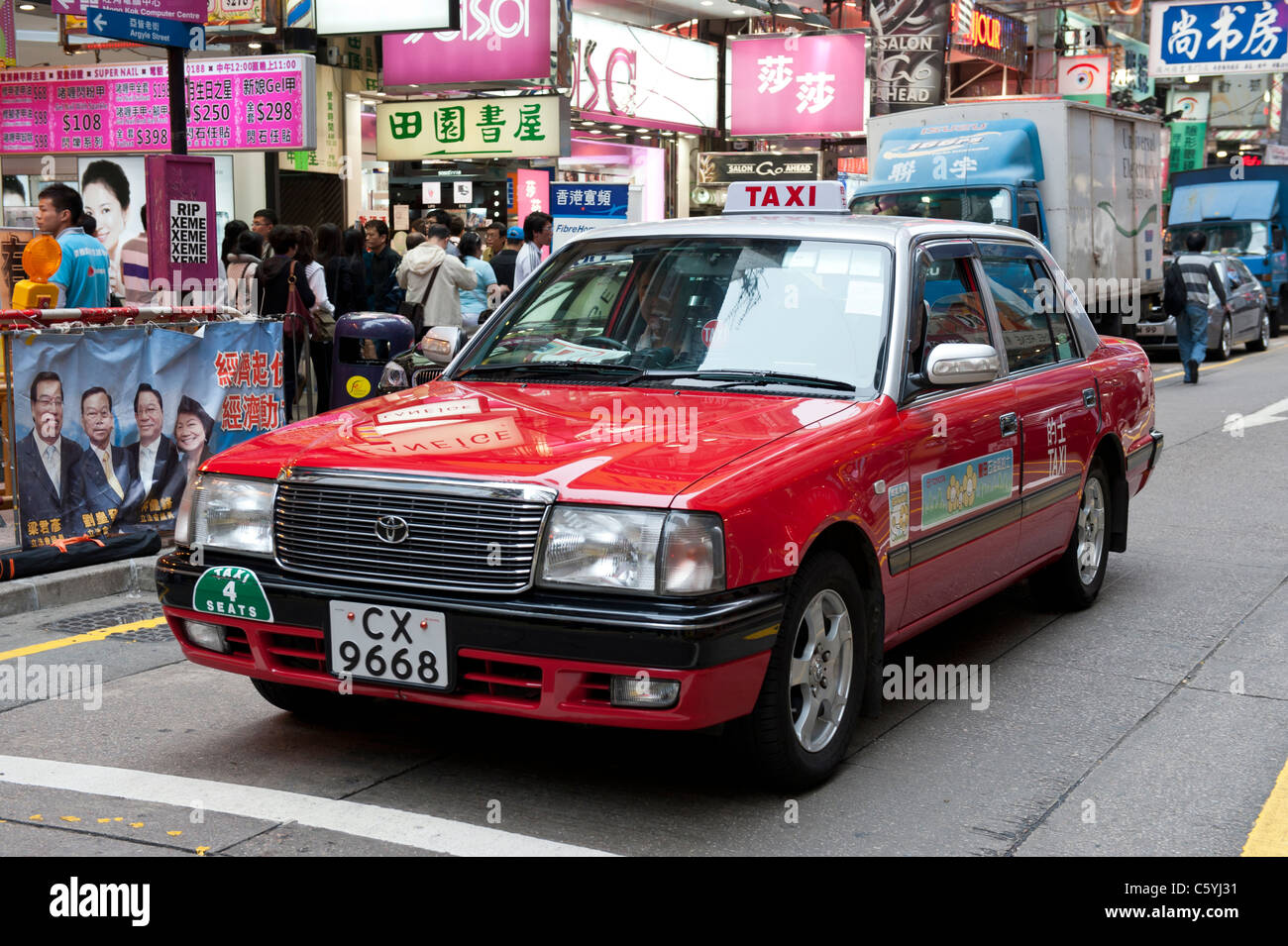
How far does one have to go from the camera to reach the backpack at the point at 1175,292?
56.9 ft

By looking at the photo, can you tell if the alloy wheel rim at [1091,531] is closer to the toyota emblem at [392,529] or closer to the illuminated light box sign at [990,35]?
the toyota emblem at [392,529]

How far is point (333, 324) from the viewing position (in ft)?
37.7

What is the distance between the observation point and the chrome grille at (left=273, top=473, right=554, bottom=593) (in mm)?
3826

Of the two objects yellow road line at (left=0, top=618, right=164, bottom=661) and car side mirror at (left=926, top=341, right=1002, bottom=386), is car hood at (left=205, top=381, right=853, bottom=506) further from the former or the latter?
yellow road line at (left=0, top=618, right=164, bottom=661)

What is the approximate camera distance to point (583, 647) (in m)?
3.73

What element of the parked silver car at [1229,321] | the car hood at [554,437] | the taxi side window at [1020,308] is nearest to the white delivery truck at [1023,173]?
the parked silver car at [1229,321]

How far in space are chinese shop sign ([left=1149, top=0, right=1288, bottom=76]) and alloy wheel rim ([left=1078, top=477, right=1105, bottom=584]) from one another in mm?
21334

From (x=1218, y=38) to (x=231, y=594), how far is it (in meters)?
25.6

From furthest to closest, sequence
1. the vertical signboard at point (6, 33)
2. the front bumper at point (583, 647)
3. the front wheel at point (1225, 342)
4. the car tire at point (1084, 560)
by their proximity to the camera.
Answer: the front wheel at point (1225, 342)
the vertical signboard at point (6, 33)
the car tire at point (1084, 560)
the front bumper at point (583, 647)

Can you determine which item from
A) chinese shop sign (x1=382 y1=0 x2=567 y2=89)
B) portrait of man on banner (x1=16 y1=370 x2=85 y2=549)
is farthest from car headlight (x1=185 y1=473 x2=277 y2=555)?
chinese shop sign (x1=382 y1=0 x2=567 y2=89)

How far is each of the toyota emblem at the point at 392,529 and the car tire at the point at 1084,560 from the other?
342 cm

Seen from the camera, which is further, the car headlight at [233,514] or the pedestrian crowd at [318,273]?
the pedestrian crowd at [318,273]

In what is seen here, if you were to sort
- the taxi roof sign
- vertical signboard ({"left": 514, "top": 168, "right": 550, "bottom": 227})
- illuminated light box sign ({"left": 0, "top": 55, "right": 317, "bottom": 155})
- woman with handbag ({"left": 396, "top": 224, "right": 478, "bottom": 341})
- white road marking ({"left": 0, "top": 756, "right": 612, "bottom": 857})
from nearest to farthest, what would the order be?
white road marking ({"left": 0, "top": 756, "right": 612, "bottom": 857}) < the taxi roof sign < woman with handbag ({"left": 396, "top": 224, "right": 478, "bottom": 341}) < illuminated light box sign ({"left": 0, "top": 55, "right": 317, "bottom": 155}) < vertical signboard ({"left": 514, "top": 168, "right": 550, "bottom": 227})
